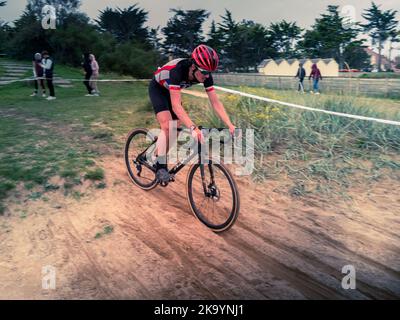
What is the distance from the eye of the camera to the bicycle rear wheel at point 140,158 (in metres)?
5.27

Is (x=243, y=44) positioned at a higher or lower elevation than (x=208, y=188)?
higher

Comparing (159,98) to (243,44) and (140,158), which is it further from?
(243,44)

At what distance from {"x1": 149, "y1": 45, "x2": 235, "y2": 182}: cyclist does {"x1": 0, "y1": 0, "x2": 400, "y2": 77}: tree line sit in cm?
491

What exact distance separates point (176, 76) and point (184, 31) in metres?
34.7

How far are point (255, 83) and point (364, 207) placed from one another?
25.4 meters

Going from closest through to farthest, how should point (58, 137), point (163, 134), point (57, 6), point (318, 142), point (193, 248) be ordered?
point (193, 248) < point (163, 134) < point (318, 142) < point (58, 137) < point (57, 6)

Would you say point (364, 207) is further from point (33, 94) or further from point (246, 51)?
point (246, 51)

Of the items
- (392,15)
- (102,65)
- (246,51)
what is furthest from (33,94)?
(392,15)

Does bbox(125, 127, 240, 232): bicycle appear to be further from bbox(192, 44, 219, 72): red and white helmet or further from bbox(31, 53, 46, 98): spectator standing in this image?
bbox(31, 53, 46, 98): spectator standing

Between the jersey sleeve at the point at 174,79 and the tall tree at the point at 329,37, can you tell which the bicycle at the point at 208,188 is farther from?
the tall tree at the point at 329,37

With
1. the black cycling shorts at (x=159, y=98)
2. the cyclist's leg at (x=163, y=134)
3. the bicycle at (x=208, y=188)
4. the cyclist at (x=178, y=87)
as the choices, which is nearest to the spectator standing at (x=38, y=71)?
the bicycle at (x=208, y=188)

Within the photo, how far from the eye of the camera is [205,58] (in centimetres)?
397

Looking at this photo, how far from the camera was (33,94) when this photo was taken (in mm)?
14461

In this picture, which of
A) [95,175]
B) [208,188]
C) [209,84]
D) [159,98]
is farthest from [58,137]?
[208,188]
